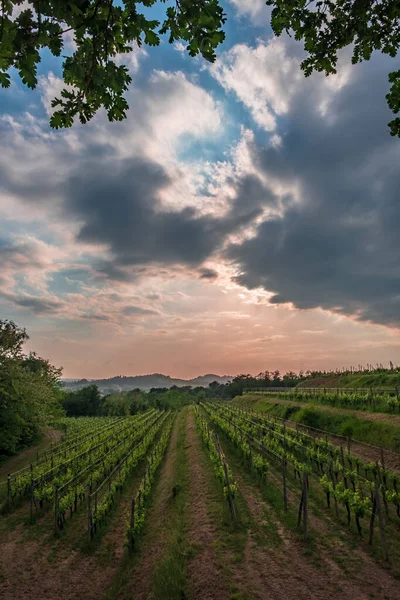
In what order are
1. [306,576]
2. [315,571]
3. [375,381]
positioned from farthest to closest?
[375,381]
[315,571]
[306,576]

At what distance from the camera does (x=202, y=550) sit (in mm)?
10055

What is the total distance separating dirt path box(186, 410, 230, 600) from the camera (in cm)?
795

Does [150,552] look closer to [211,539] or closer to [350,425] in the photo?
[211,539]

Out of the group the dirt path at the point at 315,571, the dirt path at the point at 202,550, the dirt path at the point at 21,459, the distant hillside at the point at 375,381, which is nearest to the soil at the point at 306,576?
the dirt path at the point at 315,571

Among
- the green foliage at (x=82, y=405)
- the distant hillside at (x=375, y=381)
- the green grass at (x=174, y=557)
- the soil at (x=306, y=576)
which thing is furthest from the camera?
the green foliage at (x=82, y=405)

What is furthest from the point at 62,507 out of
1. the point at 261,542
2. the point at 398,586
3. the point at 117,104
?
the point at 117,104

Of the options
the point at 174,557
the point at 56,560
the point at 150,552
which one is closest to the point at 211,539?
the point at 174,557

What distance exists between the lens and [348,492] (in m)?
10.9

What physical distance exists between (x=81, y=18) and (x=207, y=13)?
3.87 ft

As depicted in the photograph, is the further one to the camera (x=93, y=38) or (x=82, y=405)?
(x=82, y=405)

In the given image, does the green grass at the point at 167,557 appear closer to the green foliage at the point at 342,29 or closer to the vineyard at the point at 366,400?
the green foliage at the point at 342,29

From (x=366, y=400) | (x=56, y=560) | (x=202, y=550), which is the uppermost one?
(x=366, y=400)

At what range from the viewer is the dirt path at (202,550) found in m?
7.95

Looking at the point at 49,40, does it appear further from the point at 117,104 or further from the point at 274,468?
the point at 274,468
